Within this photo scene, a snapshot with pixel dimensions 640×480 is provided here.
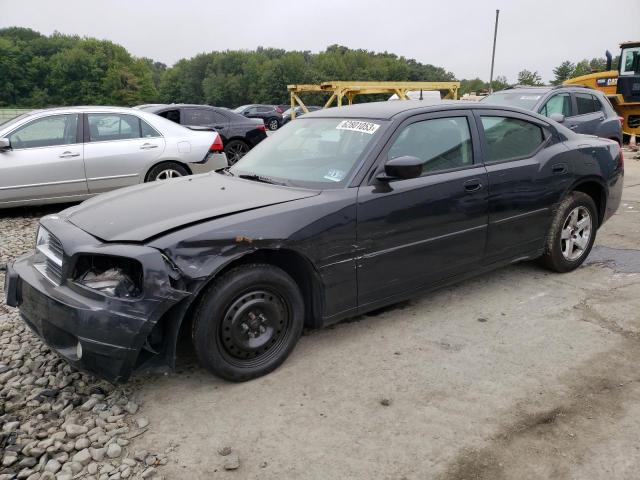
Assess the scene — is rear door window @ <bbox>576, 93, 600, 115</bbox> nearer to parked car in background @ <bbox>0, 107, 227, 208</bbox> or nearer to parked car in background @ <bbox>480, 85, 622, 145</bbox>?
parked car in background @ <bbox>480, 85, 622, 145</bbox>

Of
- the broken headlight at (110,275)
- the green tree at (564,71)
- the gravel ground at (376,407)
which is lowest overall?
the gravel ground at (376,407)

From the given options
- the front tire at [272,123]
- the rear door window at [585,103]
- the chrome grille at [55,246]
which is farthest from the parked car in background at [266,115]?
the chrome grille at [55,246]

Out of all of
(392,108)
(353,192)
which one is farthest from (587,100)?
(353,192)

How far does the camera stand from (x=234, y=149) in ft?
37.5

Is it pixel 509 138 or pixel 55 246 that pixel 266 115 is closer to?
pixel 509 138

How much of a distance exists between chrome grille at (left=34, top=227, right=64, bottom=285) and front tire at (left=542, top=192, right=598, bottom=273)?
375 cm

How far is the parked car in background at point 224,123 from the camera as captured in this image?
1117 centimetres

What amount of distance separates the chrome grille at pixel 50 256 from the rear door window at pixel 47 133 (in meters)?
4.10

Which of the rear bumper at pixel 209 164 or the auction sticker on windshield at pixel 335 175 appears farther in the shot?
the rear bumper at pixel 209 164

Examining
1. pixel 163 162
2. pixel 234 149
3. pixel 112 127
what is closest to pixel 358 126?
pixel 163 162

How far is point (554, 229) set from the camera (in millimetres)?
4492

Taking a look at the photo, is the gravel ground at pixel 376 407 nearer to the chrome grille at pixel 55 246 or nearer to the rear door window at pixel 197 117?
the chrome grille at pixel 55 246

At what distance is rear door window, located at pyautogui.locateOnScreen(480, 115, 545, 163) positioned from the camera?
160 inches

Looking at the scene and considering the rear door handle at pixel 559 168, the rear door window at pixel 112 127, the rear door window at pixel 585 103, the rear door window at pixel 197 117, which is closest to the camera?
the rear door handle at pixel 559 168
